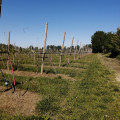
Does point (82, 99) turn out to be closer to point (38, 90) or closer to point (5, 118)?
point (38, 90)

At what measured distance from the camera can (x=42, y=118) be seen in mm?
3936

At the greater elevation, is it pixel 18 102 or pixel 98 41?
pixel 98 41

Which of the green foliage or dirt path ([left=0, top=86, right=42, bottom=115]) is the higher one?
the green foliage

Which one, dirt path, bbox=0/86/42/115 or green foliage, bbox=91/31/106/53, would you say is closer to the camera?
dirt path, bbox=0/86/42/115

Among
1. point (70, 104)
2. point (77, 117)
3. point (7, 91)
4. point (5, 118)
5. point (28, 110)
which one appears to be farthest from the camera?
point (7, 91)

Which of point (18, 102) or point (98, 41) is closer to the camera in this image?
point (18, 102)

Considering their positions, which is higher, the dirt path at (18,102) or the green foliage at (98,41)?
the green foliage at (98,41)

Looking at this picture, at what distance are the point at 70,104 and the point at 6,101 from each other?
301cm

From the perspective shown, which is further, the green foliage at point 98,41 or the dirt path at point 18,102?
the green foliage at point 98,41

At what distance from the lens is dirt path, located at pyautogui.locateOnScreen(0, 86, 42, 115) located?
440cm

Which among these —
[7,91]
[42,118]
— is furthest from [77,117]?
[7,91]

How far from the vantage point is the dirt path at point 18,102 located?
440cm

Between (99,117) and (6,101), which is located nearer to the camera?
(99,117)

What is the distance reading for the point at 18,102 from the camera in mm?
5070
